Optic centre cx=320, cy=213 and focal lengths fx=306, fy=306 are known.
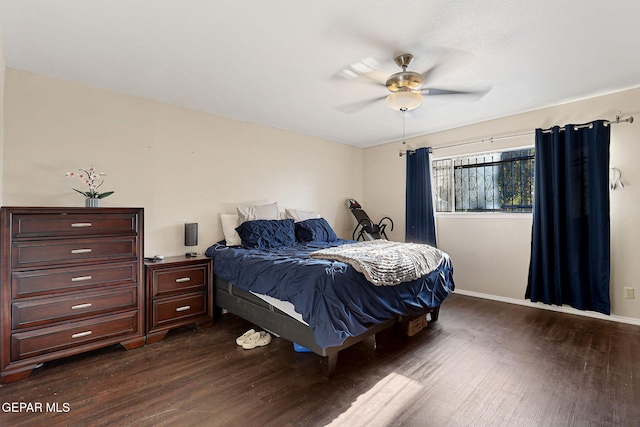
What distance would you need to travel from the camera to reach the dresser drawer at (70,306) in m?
2.21

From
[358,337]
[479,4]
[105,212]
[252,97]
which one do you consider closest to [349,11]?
[479,4]

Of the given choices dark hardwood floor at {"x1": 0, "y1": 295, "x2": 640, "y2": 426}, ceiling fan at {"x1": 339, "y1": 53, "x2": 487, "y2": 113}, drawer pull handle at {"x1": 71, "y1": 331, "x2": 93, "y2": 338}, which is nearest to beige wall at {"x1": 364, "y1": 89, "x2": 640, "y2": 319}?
dark hardwood floor at {"x1": 0, "y1": 295, "x2": 640, "y2": 426}

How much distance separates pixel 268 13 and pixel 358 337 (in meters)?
2.35

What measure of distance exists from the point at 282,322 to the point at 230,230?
1.71 metres

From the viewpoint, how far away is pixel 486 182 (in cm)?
440

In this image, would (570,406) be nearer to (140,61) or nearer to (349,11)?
(349,11)

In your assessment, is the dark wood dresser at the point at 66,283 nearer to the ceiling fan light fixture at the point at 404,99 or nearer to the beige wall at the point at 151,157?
the beige wall at the point at 151,157

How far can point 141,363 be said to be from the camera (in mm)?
2406

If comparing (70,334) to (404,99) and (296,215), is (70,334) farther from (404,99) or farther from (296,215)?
(404,99)

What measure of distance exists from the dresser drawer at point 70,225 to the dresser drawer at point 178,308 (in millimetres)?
741

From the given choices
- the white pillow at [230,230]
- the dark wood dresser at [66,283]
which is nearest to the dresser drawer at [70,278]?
the dark wood dresser at [66,283]

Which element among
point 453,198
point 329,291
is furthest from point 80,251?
point 453,198

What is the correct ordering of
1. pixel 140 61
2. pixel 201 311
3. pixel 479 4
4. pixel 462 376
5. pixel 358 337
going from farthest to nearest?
pixel 201 311, pixel 140 61, pixel 358 337, pixel 462 376, pixel 479 4

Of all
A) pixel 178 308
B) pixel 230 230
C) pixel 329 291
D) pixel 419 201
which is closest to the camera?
pixel 329 291
